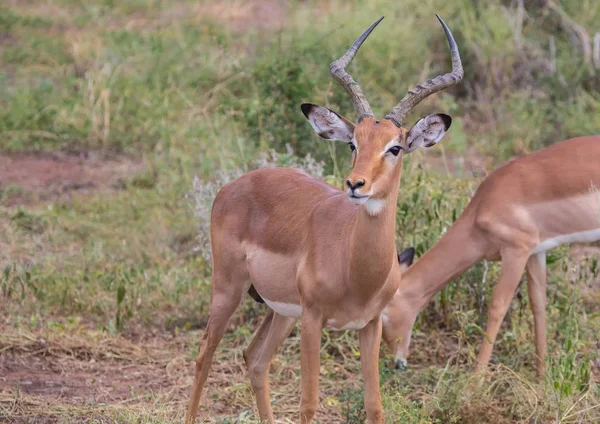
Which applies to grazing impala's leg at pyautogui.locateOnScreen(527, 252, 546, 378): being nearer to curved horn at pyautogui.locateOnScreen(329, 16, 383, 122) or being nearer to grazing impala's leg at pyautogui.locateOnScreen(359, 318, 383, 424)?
grazing impala's leg at pyautogui.locateOnScreen(359, 318, 383, 424)

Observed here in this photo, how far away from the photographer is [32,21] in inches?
463

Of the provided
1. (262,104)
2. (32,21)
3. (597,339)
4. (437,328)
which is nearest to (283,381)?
(437,328)

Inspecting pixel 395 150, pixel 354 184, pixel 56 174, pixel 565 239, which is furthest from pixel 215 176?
pixel 354 184

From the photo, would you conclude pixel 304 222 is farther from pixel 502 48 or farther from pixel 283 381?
pixel 502 48

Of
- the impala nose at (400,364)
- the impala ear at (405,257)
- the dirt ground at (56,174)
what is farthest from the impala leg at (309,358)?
the dirt ground at (56,174)

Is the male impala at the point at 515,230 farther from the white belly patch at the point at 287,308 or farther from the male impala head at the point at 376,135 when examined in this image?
the male impala head at the point at 376,135

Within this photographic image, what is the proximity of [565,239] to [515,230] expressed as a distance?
0.30 meters

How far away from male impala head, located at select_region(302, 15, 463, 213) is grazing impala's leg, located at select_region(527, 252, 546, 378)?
1.83 metres

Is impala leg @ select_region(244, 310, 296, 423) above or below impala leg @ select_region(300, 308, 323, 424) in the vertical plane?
below

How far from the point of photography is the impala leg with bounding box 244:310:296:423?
204 inches

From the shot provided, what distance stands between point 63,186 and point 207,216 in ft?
7.67

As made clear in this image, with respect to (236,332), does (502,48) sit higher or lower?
higher

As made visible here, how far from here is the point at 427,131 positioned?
4473mm

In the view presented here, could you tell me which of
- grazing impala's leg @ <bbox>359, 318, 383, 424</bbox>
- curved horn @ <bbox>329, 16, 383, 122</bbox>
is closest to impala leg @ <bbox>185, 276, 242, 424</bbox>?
grazing impala's leg @ <bbox>359, 318, 383, 424</bbox>
